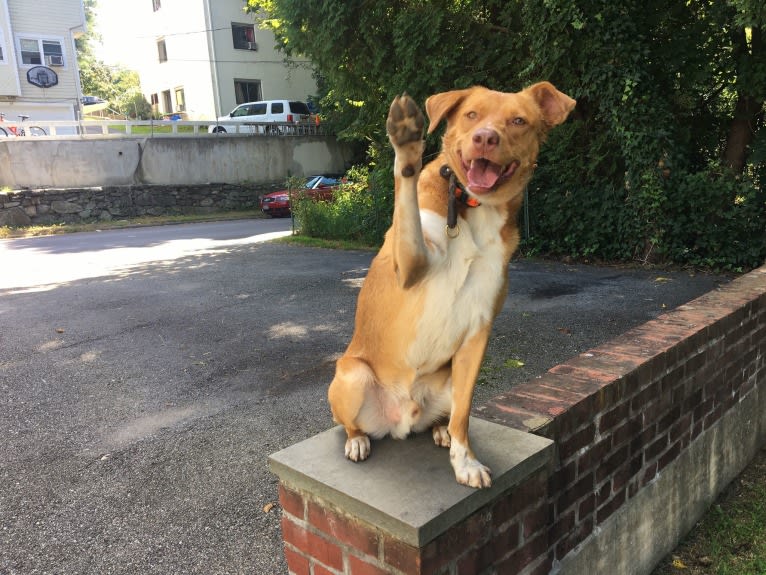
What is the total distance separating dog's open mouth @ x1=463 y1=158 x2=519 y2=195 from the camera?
1.72m

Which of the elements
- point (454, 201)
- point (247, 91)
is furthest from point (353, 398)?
point (247, 91)

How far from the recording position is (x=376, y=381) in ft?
6.95

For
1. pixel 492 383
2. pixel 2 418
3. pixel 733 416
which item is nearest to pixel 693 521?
pixel 733 416

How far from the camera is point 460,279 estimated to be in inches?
74.4

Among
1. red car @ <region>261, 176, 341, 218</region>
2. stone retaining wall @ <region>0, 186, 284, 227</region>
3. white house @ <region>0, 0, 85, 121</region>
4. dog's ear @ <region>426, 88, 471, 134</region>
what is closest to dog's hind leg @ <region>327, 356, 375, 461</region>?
dog's ear @ <region>426, 88, 471, 134</region>

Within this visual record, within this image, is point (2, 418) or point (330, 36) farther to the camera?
point (330, 36)

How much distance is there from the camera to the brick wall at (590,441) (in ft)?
6.16

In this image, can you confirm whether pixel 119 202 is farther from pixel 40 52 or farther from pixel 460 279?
pixel 460 279

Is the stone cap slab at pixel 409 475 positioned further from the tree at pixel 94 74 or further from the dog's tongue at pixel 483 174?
the tree at pixel 94 74

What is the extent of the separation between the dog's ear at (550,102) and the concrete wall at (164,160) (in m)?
24.5

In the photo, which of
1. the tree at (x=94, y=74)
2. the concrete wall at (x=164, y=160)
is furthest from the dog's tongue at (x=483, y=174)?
the tree at (x=94, y=74)

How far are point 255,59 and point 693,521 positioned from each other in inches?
1267

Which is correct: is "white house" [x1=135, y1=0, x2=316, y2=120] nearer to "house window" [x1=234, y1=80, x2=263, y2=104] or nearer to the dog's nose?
"house window" [x1=234, y1=80, x2=263, y2=104]

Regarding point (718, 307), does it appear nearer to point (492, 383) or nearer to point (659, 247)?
point (492, 383)
